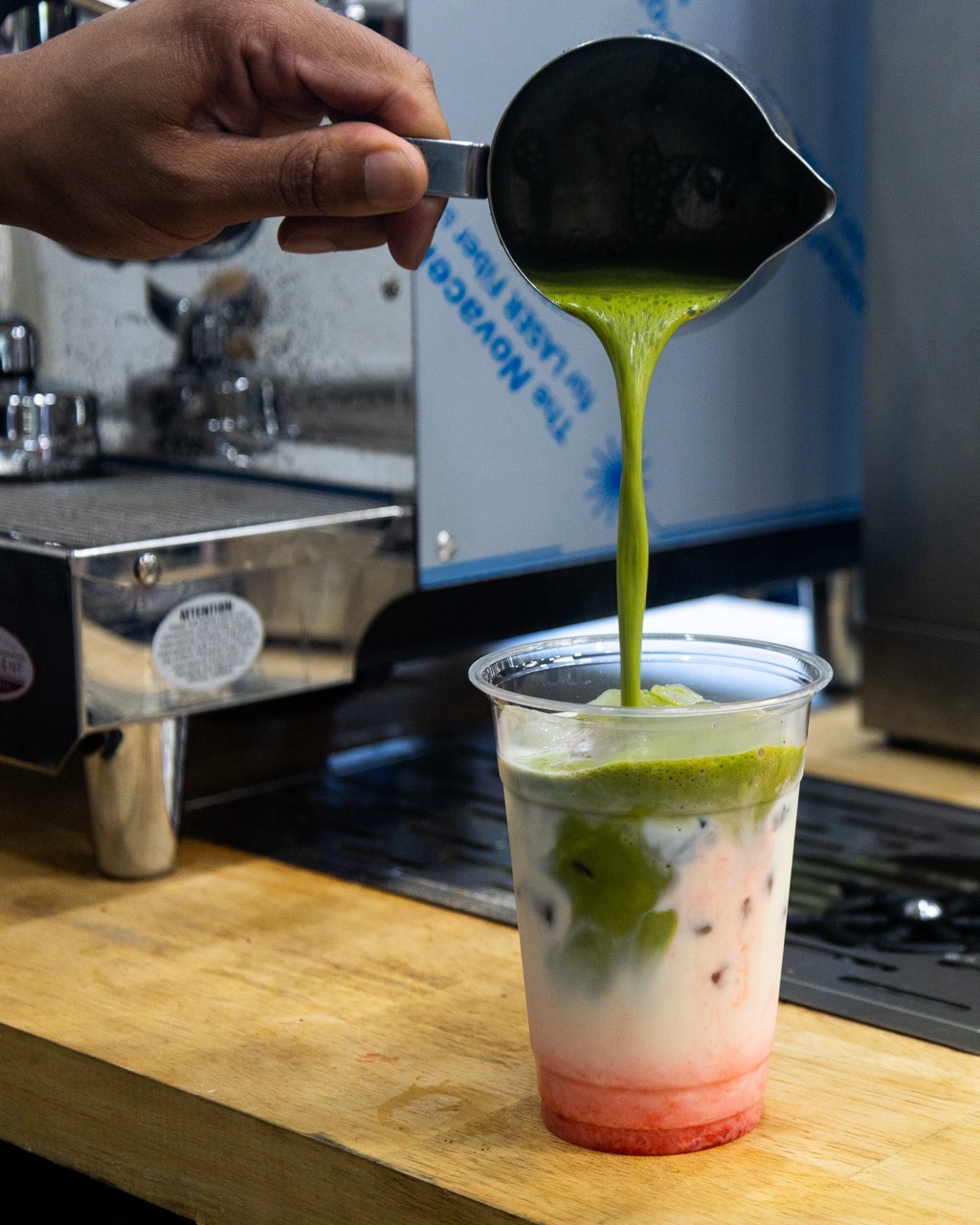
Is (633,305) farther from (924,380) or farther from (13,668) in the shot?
(924,380)

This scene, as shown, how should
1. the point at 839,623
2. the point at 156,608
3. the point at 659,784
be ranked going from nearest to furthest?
the point at 659,784
the point at 156,608
the point at 839,623

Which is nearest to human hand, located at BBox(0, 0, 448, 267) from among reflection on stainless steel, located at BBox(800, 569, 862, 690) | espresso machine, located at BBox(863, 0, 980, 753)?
espresso machine, located at BBox(863, 0, 980, 753)

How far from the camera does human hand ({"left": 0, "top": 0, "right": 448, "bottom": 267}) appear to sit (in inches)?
23.1

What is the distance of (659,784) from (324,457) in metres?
0.44

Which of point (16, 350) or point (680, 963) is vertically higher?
point (16, 350)

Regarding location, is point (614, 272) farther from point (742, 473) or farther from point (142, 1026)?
point (742, 473)

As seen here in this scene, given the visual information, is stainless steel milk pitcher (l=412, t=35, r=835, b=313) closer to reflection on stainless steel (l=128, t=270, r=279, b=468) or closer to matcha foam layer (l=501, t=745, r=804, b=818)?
matcha foam layer (l=501, t=745, r=804, b=818)

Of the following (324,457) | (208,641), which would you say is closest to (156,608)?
(208,641)

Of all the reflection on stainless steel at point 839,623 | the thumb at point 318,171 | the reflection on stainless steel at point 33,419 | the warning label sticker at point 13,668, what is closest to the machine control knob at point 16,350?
the reflection on stainless steel at point 33,419

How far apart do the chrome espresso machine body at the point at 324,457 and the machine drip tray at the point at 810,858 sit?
9cm

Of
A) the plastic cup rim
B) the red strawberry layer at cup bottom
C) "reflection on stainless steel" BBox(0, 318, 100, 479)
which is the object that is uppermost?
"reflection on stainless steel" BBox(0, 318, 100, 479)

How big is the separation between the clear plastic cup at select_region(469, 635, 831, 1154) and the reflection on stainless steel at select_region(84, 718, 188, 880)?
0.30 metres

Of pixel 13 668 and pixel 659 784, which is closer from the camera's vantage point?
pixel 659 784

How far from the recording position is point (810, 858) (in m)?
0.85
